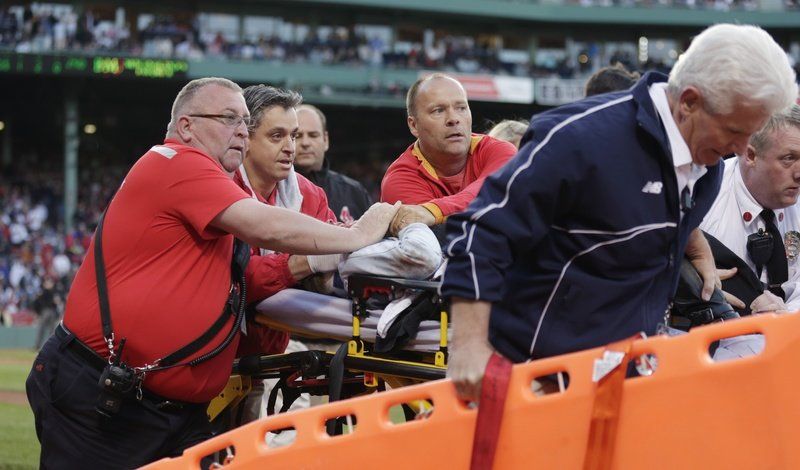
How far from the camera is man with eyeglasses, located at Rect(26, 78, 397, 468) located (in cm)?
387

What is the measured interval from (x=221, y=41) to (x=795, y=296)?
1326 inches

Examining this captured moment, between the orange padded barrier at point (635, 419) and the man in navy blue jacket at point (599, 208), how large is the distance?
14 centimetres

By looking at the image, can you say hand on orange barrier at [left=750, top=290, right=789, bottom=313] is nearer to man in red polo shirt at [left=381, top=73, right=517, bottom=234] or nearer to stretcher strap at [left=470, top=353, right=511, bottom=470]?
man in red polo shirt at [left=381, top=73, right=517, bottom=234]

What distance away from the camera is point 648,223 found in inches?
111

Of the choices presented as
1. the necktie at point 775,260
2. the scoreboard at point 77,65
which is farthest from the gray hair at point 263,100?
the scoreboard at point 77,65

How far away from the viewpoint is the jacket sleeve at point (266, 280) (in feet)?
14.5

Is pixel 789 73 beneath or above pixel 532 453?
above

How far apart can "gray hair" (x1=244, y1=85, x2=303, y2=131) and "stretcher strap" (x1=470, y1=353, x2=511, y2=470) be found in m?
2.61

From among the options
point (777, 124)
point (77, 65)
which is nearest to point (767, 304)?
point (777, 124)

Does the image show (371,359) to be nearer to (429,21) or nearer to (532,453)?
(532,453)

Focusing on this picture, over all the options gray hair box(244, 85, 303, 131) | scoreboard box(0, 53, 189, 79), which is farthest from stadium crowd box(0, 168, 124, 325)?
gray hair box(244, 85, 303, 131)

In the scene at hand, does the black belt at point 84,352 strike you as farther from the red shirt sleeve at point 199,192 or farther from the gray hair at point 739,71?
the gray hair at point 739,71

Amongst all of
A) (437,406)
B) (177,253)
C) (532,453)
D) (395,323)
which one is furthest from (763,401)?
(177,253)

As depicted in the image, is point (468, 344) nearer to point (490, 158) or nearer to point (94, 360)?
point (94, 360)
